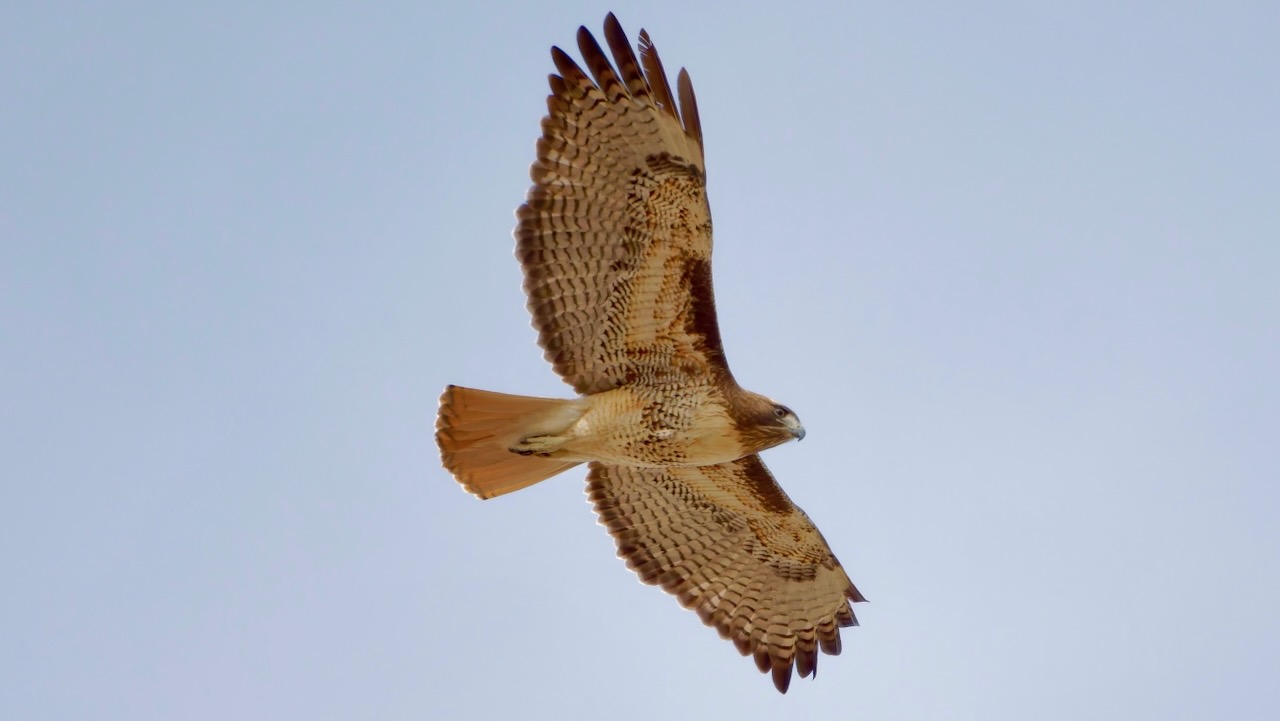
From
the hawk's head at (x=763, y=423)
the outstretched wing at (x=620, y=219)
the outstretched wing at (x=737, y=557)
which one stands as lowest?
the outstretched wing at (x=737, y=557)

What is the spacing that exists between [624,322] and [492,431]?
3.94 ft

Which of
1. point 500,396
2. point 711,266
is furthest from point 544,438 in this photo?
point 711,266

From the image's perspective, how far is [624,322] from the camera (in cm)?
955

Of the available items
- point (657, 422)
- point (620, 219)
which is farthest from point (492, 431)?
point (620, 219)

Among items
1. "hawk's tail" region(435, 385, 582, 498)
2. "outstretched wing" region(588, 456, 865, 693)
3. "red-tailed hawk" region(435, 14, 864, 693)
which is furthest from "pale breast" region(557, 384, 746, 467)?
"outstretched wing" region(588, 456, 865, 693)

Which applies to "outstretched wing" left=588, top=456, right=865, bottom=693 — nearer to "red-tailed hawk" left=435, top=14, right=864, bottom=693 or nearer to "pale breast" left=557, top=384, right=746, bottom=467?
"red-tailed hawk" left=435, top=14, right=864, bottom=693

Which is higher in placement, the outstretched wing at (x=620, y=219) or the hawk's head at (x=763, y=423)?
the outstretched wing at (x=620, y=219)

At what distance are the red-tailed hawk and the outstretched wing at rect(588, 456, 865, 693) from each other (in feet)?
0.13

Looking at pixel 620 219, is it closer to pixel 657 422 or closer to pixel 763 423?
pixel 657 422

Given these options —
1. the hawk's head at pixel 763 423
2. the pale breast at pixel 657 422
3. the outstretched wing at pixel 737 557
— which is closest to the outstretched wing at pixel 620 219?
the pale breast at pixel 657 422

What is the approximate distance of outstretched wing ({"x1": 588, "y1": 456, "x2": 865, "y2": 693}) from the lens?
10586 mm

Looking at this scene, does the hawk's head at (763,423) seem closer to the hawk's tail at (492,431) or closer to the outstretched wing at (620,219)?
the outstretched wing at (620,219)

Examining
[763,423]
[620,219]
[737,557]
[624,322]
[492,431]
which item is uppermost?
[620,219]

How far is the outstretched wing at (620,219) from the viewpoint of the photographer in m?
9.09
